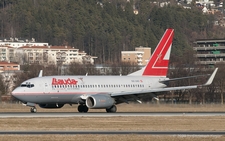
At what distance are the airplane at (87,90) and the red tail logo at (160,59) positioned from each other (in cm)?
127

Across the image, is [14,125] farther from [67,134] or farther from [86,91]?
[86,91]

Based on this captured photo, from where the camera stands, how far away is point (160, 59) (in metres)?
84.3

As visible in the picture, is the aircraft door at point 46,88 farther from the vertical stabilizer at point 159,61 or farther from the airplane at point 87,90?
the vertical stabilizer at point 159,61

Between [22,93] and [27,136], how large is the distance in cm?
2805

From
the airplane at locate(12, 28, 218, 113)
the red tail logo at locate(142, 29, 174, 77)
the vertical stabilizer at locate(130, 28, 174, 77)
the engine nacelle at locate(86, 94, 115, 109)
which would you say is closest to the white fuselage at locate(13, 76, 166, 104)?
the airplane at locate(12, 28, 218, 113)

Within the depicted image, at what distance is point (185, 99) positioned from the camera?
481ft

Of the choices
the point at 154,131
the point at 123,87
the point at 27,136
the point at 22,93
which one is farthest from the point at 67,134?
the point at 123,87

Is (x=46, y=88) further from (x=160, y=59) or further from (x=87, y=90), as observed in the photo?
(x=160, y=59)

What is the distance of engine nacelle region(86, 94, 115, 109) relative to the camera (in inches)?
2901

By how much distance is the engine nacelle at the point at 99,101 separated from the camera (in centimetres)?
7369

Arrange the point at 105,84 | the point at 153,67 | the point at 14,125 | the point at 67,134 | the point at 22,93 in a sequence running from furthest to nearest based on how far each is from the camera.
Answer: the point at 153,67, the point at 105,84, the point at 22,93, the point at 14,125, the point at 67,134

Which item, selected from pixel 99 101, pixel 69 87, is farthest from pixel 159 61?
pixel 69 87

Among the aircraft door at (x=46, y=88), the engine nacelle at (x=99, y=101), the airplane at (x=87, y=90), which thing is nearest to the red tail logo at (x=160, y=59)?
the airplane at (x=87, y=90)

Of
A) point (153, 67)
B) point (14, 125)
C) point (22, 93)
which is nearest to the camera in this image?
point (14, 125)
